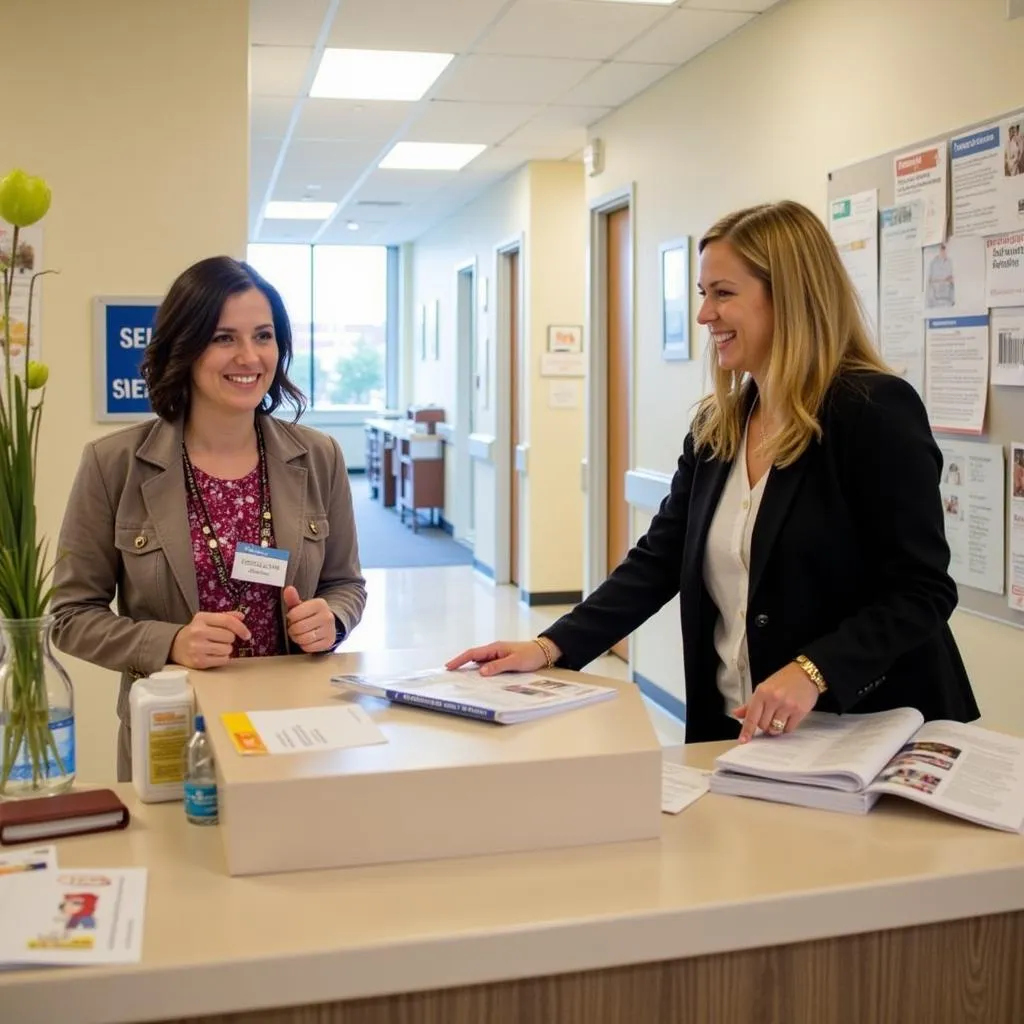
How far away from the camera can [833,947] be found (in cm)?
136

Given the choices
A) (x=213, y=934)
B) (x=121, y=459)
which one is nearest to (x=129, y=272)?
(x=121, y=459)

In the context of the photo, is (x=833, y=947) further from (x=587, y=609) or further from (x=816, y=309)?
(x=816, y=309)

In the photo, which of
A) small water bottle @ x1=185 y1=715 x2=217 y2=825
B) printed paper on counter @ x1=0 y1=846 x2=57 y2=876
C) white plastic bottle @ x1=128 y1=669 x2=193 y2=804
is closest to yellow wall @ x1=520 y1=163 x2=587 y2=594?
white plastic bottle @ x1=128 y1=669 x2=193 y2=804

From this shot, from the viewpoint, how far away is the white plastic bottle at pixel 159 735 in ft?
5.30

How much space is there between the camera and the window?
1501 centimetres

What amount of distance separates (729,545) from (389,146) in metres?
5.62

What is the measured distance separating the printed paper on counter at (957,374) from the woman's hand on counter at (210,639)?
2.16 metres

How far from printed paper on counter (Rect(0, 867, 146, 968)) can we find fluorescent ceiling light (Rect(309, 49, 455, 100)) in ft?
14.0

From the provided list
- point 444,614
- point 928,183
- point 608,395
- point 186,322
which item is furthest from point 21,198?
point 444,614

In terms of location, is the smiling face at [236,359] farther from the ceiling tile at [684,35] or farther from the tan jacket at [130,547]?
the ceiling tile at [684,35]

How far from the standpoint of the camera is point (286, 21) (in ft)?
15.0

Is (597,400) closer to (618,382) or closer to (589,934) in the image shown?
(618,382)

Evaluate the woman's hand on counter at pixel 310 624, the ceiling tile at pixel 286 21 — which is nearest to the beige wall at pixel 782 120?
the woman's hand on counter at pixel 310 624

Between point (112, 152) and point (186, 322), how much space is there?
1.85m
